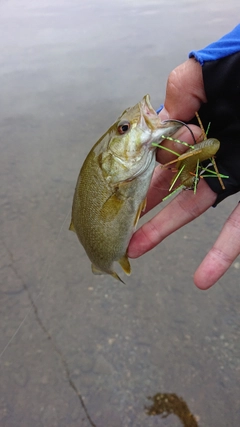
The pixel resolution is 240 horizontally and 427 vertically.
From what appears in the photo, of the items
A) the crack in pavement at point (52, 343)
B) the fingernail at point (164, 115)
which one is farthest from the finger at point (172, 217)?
the crack in pavement at point (52, 343)

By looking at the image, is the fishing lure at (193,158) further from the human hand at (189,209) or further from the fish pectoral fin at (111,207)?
the fish pectoral fin at (111,207)

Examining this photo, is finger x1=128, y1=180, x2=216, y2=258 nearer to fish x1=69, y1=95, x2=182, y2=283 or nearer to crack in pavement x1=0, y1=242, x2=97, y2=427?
fish x1=69, y1=95, x2=182, y2=283

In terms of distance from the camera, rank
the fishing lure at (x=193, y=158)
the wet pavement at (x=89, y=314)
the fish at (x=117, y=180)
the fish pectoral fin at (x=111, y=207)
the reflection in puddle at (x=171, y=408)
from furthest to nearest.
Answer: the wet pavement at (x=89, y=314) → the reflection in puddle at (x=171, y=408) → the fish pectoral fin at (x=111, y=207) → the fish at (x=117, y=180) → the fishing lure at (x=193, y=158)

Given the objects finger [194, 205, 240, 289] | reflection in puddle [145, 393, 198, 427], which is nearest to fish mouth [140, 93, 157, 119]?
finger [194, 205, 240, 289]

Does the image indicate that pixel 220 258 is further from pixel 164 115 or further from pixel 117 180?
pixel 164 115

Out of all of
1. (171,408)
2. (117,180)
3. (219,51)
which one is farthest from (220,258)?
(171,408)

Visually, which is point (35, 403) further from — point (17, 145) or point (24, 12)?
point (24, 12)

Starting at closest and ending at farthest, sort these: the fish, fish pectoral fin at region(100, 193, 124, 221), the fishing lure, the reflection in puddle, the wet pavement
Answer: the fishing lure, the fish, fish pectoral fin at region(100, 193, 124, 221), the reflection in puddle, the wet pavement
